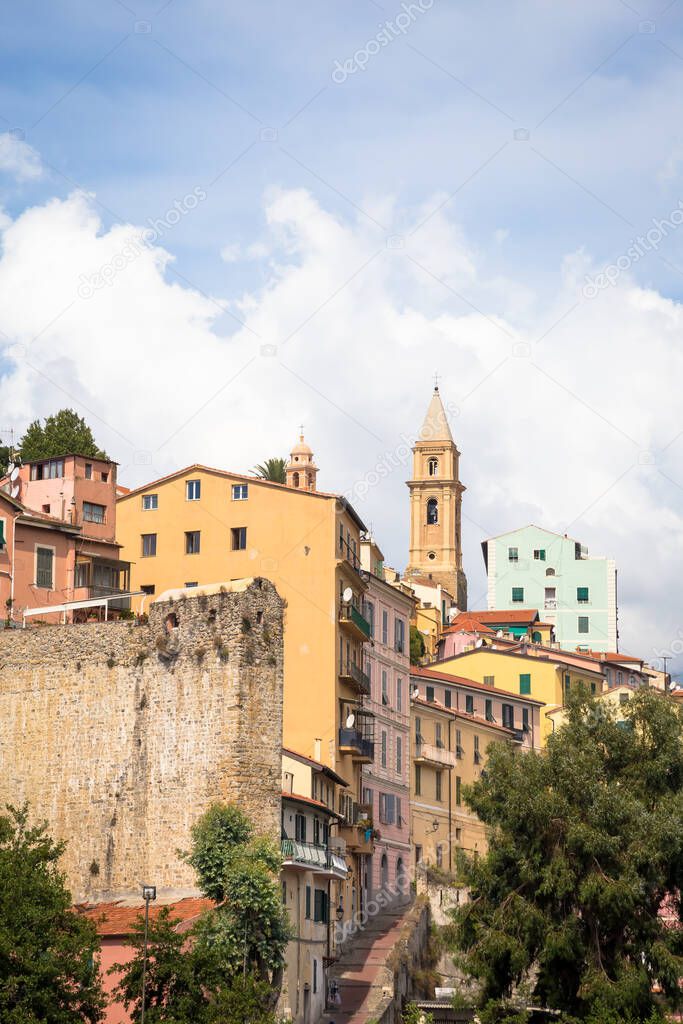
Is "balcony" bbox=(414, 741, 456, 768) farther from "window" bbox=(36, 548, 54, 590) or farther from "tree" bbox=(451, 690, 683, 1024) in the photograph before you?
"tree" bbox=(451, 690, 683, 1024)

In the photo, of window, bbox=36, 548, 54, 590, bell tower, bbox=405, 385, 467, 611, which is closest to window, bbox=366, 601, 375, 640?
window, bbox=36, 548, 54, 590

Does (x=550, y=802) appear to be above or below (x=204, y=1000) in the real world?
above

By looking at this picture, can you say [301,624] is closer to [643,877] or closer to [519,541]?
[643,877]

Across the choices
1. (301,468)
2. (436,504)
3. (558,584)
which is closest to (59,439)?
(301,468)

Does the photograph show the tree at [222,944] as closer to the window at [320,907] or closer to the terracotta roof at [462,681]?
the window at [320,907]

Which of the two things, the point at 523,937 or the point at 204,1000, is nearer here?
the point at 204,1000

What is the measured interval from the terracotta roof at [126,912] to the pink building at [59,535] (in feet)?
55.8

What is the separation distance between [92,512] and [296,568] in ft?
31.9

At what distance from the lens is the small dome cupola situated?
355 ft

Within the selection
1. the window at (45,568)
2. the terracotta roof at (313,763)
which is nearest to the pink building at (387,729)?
the terracotta roof at (313,763)

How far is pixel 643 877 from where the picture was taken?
183 feet

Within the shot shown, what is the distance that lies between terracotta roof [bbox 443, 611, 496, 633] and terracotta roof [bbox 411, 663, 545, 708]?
564 inches

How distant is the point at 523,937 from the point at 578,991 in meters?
2.41

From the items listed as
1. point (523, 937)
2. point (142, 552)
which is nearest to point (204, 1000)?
point (523, 937)
